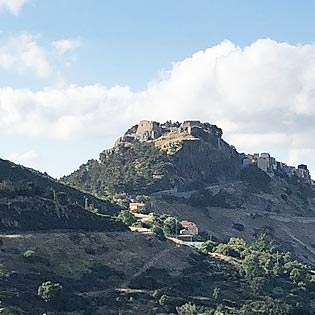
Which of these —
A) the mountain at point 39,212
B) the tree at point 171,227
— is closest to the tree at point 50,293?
the mountain at point 39,212

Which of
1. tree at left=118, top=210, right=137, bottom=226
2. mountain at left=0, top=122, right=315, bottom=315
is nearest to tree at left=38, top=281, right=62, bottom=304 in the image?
mountain at left=0, top=122, right=315, bottom=315

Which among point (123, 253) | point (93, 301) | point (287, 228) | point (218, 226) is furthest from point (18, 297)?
point (287, 228)

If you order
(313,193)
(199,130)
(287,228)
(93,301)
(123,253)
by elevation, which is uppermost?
(199,130)

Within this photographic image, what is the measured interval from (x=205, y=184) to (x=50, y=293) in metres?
109

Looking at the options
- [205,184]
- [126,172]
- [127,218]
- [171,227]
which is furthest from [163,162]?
[127,218]

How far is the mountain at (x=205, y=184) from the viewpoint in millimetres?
150875

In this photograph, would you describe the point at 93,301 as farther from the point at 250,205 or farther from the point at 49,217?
the point at 250,205

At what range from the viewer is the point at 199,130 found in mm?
181375

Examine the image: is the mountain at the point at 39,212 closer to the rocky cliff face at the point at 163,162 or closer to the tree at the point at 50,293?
the tree at the point at 50,293

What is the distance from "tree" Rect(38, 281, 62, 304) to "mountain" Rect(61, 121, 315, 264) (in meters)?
71.7

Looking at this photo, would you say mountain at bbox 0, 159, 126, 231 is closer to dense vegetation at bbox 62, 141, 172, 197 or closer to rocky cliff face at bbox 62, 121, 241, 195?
dense vegetation at bbox 62, 141, 172, 197

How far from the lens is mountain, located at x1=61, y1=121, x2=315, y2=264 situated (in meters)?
151

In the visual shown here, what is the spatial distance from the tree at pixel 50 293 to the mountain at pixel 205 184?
71.7m

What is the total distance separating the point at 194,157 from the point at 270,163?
35.3m
